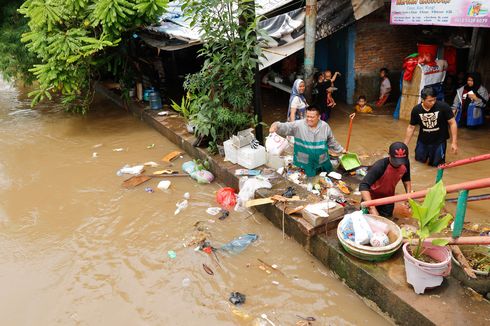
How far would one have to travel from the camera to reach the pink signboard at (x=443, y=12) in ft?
21.2

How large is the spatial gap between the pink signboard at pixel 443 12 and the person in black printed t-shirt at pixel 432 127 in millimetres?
1667

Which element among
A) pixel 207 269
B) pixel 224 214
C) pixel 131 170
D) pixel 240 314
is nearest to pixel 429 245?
pixel 240 314

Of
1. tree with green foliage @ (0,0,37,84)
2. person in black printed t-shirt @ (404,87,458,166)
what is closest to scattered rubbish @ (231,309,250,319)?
person in black printed t-shirt @ (404,87,458,166)

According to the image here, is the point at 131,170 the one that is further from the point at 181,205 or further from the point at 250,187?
the point at 250,187

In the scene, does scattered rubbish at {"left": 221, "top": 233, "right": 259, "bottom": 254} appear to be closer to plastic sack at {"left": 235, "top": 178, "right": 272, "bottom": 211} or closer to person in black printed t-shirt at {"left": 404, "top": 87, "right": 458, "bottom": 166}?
plastic sack at {"left": 235, "top": 178, "right": 272, "bottom": 211}

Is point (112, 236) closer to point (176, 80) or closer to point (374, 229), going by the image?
point (374, 229)

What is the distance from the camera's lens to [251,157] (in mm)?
6152

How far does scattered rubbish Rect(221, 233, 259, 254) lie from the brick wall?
653cm

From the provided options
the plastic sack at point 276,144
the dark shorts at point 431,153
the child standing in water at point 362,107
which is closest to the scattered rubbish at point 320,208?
the plastic sack at point 276,144

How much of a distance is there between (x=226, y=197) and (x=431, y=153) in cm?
356

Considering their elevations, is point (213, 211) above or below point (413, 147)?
below

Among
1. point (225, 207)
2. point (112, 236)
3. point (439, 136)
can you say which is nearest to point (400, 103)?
point (439, 136)

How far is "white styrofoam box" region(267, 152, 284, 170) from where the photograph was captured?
6.29 meters

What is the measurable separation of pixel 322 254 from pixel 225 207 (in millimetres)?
1891
